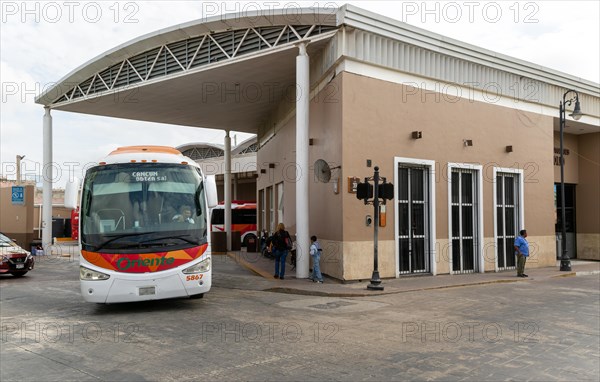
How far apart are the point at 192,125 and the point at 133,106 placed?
17.4ft

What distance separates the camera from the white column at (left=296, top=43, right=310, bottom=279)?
15758 mm

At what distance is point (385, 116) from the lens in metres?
16.0

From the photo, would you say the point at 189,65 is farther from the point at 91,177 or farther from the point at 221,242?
the point at 221,242

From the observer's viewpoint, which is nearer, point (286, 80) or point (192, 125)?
point (286, 80)

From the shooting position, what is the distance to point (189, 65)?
19.4m

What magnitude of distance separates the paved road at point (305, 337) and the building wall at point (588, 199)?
13161mm

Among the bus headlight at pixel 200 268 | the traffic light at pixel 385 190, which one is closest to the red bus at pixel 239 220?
the traffic light at pixel 385 190

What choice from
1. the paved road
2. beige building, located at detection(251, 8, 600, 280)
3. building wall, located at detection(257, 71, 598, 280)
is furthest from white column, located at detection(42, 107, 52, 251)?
the paved road

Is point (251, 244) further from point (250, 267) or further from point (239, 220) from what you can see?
point (250, 267)

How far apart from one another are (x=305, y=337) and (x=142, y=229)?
4.13m

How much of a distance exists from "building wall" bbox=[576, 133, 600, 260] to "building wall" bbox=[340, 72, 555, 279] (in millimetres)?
5448

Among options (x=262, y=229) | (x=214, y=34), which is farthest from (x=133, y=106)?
(x=262, y=229)

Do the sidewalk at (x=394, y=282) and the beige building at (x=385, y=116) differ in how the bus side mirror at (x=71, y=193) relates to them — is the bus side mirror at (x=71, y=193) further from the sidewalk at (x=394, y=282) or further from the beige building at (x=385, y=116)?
the beige building at (x=385, y=116)

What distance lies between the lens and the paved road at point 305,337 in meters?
→ 6.36
